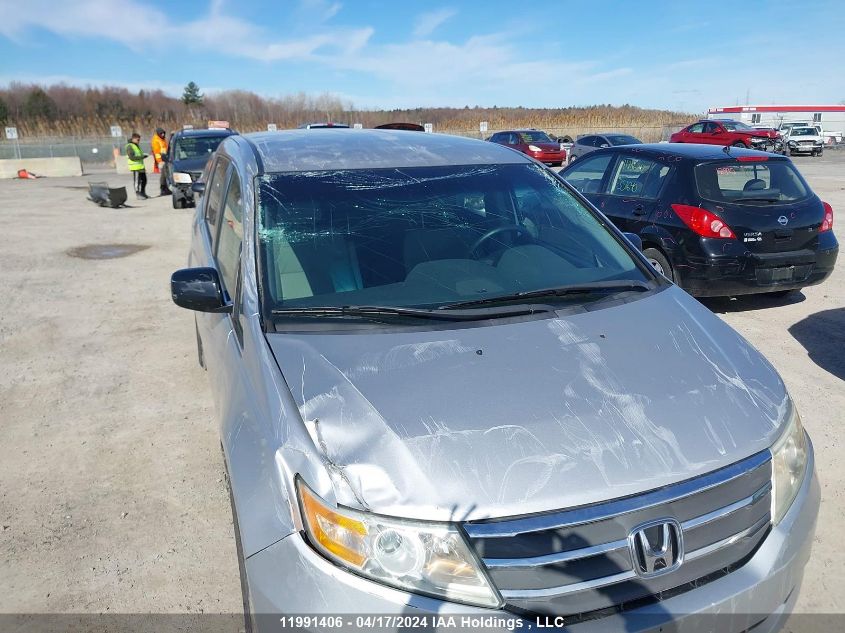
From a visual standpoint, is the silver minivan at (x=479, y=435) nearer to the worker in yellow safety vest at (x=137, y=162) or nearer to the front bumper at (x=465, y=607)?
the front bumper at (x=465, y=607)

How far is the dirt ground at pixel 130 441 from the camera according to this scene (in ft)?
9.14

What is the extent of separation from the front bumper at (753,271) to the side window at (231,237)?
4.31 meters

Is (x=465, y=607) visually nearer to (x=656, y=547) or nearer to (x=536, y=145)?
(x=656, y=547)

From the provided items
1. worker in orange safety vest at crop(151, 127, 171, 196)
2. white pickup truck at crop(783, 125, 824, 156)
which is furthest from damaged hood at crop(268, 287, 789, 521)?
white pickup truck at crop(783, 125, 824, 156)

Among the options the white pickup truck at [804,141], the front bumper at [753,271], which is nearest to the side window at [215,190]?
the front bumper at [753,271]

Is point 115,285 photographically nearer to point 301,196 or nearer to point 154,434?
point 154,434

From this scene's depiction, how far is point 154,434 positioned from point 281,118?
5631 cm

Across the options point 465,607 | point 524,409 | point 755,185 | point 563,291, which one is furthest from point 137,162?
point 465,607

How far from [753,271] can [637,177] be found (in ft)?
5.11

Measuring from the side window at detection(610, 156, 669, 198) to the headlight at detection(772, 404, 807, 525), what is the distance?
468 cm

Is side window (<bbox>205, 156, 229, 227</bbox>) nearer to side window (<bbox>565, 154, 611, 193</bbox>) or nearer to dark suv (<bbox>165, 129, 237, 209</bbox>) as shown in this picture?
side window (<bbox>565, 154, 611, 193</bbox>)

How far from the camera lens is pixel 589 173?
24.4 feet

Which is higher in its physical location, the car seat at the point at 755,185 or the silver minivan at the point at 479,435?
the car seat at the point at 755,185

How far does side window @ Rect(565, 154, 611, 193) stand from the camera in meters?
7.23
